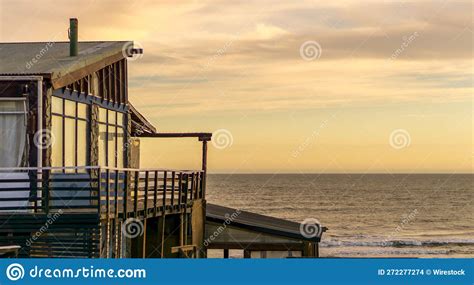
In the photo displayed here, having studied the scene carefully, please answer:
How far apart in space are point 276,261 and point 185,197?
1413 centimetres

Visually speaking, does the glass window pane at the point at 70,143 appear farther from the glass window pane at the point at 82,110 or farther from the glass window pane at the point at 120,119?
the glass window pane at the point at 120,119

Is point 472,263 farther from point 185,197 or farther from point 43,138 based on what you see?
point 185,197

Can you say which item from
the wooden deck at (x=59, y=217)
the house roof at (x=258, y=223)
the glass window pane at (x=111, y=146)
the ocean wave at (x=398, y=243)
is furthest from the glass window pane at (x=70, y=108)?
the ocean wave at (x=398, y=243)

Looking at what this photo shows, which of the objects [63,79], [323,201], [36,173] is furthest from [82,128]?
[323,201]

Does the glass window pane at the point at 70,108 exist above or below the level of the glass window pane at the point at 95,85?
below

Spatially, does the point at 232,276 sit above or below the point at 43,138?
below

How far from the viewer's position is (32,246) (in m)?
20.8

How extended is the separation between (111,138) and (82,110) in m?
3.10

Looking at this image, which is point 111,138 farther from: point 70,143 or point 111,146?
point 70,143

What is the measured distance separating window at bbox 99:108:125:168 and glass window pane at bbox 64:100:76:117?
2.56 metres

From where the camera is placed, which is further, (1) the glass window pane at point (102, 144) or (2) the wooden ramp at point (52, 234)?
(1) the glass window pane at point (102, 144)

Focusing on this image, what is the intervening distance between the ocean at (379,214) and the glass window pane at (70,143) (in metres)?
47.5

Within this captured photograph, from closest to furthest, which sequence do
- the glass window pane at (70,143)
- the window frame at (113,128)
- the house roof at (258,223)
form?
the glass window pane at (70,143), the window frame at (113,128), the house roof at (258,223)

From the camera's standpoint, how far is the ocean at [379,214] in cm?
7694
